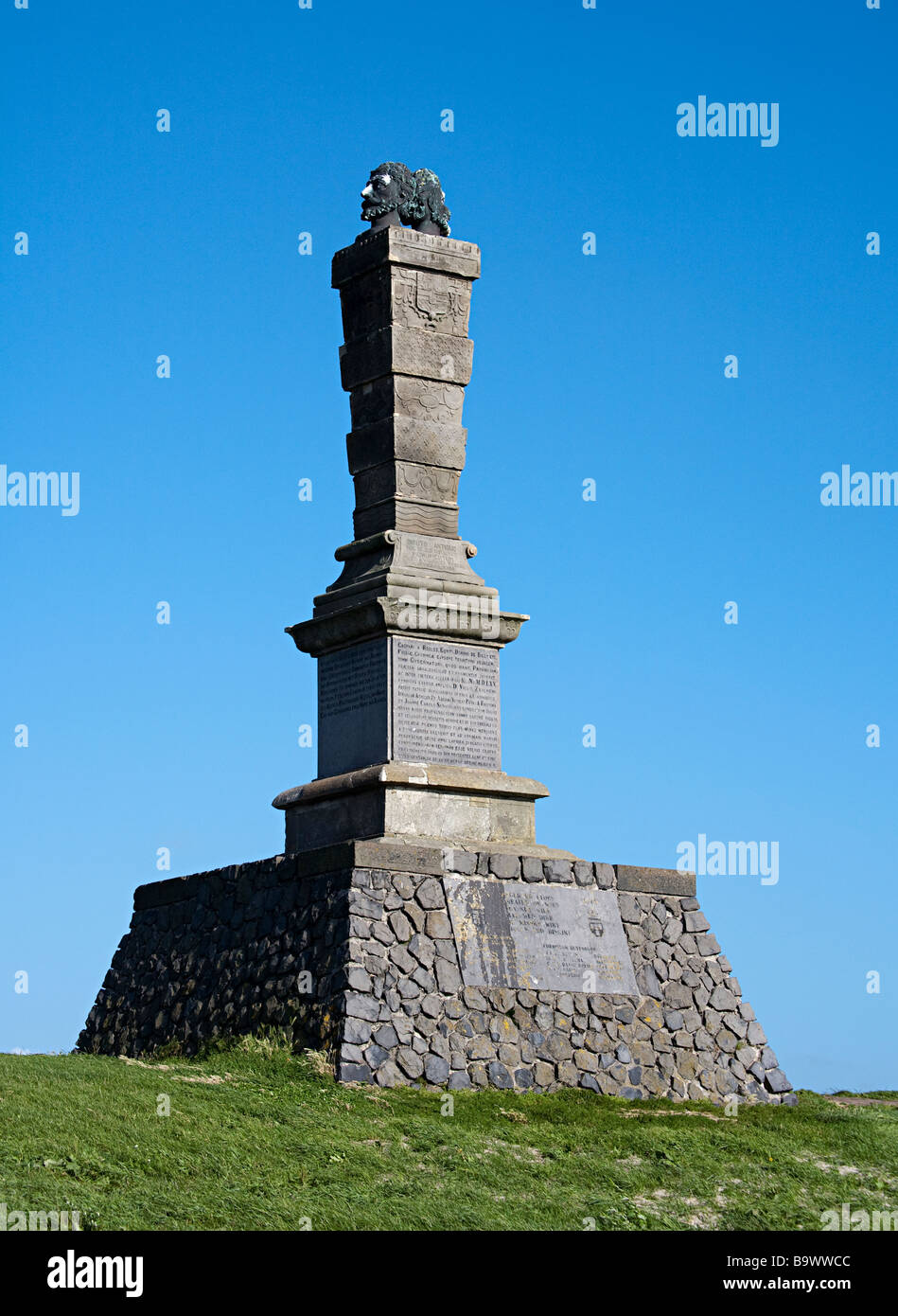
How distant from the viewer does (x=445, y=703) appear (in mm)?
16750

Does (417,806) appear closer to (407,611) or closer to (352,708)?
(352,708)

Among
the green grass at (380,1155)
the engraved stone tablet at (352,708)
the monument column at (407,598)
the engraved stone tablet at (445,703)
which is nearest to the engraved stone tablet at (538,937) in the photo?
the monument column at (407,598)

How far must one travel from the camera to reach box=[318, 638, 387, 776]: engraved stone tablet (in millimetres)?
16547

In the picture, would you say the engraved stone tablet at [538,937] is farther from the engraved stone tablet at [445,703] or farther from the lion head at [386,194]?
the lion head at [386,194]

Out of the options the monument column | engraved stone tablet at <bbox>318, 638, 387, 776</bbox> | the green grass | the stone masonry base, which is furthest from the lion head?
the green grass

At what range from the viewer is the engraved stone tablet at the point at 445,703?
1648cm

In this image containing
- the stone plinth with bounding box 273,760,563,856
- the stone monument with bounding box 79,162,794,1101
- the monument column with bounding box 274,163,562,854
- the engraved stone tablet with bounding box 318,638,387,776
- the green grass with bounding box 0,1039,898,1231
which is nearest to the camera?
the green grass with bounding box 0,1039,898,1231

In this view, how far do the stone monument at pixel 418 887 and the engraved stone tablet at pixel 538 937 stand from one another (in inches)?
0.9

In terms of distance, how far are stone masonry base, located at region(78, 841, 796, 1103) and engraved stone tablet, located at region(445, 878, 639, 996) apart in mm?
111

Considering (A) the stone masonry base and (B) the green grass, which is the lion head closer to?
(A) the stone masonry base

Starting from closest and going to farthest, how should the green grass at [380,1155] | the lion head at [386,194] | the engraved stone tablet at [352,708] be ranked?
1. the green grass at [380,1155]
2. the engraved stone tablet at [352,708]
3. the lion head at [386,194]

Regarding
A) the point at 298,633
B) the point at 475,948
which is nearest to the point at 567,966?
the point at 475,948

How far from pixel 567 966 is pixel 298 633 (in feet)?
13.6
